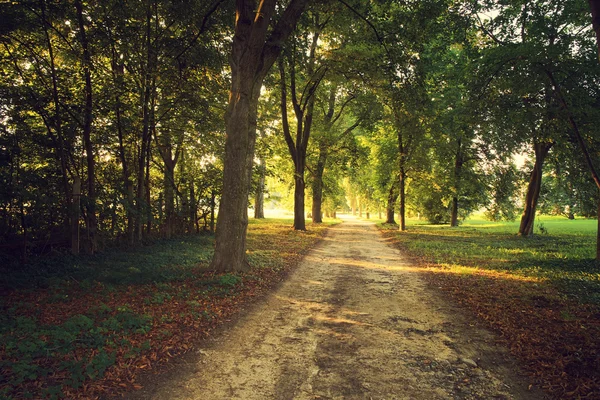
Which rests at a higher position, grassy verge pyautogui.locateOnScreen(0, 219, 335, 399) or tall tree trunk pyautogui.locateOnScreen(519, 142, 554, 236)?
tall tree trunk pyautogui.locateOnScreen(519, 142, 554, 236)

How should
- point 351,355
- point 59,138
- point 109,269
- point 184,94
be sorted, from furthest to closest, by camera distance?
1. point 184,94
2. point 59,138
3. point 109,269
4. point 351,355

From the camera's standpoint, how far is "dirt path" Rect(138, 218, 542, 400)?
3467 mm

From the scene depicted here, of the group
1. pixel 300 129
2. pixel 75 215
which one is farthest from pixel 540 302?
pixel 300 129

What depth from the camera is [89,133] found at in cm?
934

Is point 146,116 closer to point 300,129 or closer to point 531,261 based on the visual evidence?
point 300,129

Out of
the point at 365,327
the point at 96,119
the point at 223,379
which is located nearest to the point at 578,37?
the point at 365,327

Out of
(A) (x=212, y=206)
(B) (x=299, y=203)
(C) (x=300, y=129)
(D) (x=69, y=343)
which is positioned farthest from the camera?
(B) (x=299, y=203)

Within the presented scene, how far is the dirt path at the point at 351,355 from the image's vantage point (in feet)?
11.4

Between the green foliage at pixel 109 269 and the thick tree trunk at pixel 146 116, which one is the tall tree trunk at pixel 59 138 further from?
the thick tree trunk at pixel 146 116

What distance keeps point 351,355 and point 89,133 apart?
9.70 metres

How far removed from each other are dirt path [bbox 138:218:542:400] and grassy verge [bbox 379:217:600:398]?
0.44 meters

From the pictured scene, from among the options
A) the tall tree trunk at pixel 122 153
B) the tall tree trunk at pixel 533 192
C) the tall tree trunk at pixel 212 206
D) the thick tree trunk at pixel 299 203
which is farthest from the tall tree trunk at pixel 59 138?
the tall tree trunk at pixel 533 192

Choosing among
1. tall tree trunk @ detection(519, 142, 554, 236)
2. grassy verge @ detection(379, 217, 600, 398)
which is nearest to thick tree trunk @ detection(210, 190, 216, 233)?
grassy verge @ detection(379, 217, 600, 398)

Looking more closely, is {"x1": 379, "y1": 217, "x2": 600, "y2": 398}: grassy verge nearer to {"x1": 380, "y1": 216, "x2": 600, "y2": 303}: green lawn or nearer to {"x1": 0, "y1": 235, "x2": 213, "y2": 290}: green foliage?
{"x1": 380, "y1": 216, "x2": 600, "y2": 303}: green lawn
